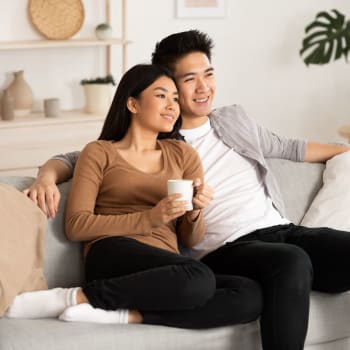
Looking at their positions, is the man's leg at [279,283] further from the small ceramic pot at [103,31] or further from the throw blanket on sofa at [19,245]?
the small ceramic pot at [103,31]

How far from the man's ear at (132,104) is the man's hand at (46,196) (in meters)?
0.37

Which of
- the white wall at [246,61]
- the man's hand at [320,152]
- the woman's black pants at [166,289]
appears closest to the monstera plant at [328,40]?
the white wall at [246,61]

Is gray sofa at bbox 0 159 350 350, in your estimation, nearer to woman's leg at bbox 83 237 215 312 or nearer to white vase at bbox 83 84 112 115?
woman's leg at bbox 83 237 215 312

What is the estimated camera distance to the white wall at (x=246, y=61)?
17.5ft

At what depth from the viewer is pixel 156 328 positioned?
100 inches

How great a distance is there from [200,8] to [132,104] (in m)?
2.78

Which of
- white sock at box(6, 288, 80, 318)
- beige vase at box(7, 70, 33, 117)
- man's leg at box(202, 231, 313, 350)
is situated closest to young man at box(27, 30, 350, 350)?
man's leg at box(202, 231, 313, 350)

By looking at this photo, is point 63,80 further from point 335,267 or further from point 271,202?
point 335,267

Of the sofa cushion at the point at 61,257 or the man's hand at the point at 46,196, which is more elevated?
the man's hand at the point at 46,196

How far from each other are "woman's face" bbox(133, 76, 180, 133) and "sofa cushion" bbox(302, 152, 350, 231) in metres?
0.62

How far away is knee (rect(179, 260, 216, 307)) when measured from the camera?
99.5 inches

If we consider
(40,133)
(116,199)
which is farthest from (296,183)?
(40,133)

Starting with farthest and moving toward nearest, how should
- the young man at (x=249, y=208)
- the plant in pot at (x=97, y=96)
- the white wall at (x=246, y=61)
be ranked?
Result: the white wall at (x=246, y=61)
the plant in pot at (x=97, y=96)
the young man at (x=249, y=208)

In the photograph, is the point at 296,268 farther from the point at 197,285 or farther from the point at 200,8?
the point at 200,8
